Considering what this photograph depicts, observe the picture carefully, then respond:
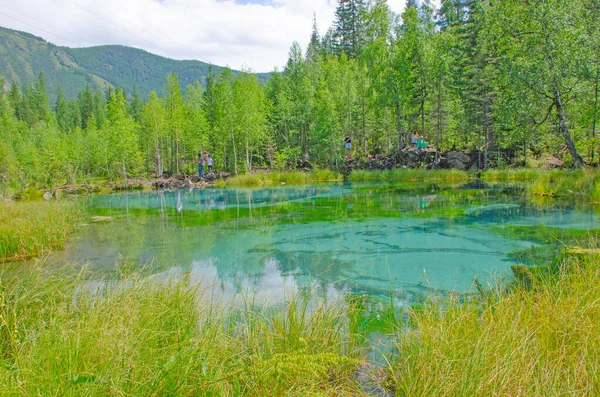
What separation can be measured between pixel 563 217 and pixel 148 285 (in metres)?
11.4

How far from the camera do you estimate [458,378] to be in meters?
2.21

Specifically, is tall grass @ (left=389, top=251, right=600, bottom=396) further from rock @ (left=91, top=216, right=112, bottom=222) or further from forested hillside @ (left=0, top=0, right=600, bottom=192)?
forested hillside @ (left=0, top=0, right=600, bottom=192)

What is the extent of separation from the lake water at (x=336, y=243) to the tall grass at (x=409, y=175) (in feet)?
33.0

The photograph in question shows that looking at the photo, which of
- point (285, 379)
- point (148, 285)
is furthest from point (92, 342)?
point (148, 285)

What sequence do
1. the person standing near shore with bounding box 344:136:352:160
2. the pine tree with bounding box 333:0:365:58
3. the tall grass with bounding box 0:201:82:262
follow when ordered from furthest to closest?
the pine tree with bounding box 333:0:365:58 → the person standing near shore with bounding box 344:136:352:160 → the tall grass with bounding box 0:201:82:262

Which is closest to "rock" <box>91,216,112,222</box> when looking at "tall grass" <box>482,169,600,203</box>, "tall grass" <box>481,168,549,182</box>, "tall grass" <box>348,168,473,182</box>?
"tall grass" <box>482,169,600,203</box>

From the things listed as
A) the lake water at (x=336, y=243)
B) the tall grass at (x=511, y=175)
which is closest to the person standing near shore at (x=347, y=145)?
the tall grass at (x=511, y=175)

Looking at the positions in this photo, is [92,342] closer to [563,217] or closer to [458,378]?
[458,378]

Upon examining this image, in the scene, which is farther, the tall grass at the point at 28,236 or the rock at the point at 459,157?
the rock at the point at 459,157

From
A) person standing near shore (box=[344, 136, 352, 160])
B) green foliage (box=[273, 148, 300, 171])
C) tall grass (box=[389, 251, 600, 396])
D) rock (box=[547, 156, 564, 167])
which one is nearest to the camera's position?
tall grass (box=[389, 251, 600, 396])

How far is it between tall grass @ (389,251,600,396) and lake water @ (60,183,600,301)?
145cm

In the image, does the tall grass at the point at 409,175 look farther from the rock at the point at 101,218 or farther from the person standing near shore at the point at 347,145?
the rock at the point at 101,218

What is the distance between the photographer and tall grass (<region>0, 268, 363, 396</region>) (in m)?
2.02

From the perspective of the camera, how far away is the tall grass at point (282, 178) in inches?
1221
